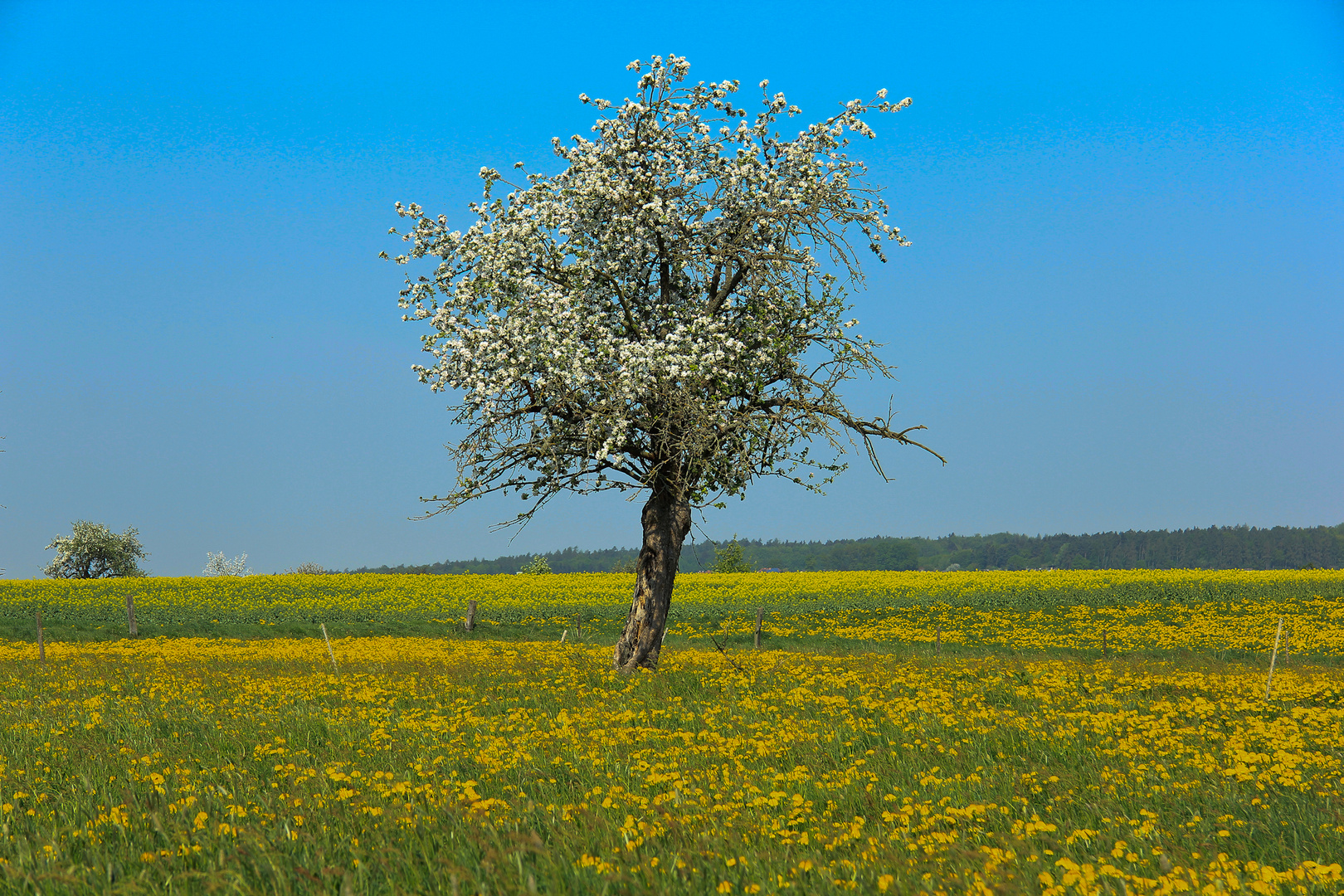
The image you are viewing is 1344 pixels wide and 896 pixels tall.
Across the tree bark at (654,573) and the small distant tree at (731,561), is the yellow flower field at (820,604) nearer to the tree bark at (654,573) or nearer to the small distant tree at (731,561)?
the tree bark at (654,573)

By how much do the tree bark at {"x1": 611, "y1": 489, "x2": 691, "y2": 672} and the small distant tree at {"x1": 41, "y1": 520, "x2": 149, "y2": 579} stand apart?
9444cm

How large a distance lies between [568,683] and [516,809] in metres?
11.1

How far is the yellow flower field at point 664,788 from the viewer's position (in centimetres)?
653

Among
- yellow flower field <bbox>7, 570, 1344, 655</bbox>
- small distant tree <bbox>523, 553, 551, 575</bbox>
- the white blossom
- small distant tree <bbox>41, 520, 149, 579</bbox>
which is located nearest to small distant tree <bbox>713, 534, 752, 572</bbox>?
small distant tree <bbox>523, 553, 551, 575</bbox>

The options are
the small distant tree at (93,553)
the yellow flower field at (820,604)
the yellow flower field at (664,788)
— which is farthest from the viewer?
the small distant tree at (93,553)

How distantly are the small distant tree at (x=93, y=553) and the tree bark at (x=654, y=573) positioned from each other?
310 feet

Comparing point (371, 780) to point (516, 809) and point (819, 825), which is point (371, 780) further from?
point (819, 825)

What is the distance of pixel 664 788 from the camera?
9625 millimetres

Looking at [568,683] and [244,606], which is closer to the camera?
[568,683]

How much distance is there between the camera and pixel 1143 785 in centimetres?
1002

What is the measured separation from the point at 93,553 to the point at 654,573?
97.6 meters

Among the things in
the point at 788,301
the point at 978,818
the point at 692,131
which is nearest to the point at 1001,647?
the point at 788,301

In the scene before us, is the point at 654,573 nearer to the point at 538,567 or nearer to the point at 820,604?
the point at 820,604

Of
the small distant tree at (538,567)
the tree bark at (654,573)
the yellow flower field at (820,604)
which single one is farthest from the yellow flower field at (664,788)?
the small distant tree at (538,567)
